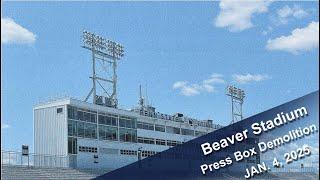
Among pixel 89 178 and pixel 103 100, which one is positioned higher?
pixel 103 100

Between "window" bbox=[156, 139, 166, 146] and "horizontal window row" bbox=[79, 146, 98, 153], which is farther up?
"window" bbox=[156, 139, 166, 146]

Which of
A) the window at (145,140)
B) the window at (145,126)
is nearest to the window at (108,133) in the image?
the window at (145,140)

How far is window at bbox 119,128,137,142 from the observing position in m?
54.7

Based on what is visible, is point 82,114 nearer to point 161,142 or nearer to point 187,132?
point 161,142

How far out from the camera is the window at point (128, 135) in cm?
5474

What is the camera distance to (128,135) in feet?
182

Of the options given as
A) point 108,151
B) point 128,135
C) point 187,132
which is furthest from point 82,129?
point 187,132

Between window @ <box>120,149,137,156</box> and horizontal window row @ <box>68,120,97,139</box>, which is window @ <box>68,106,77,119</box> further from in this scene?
window @ <box>120,149,137,156</box>

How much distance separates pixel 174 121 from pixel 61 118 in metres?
20.8

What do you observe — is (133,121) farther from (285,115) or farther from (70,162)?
(285,115)

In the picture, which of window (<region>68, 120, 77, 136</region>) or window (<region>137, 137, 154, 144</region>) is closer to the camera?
window (<region>68, 120, 77, 136</region>)

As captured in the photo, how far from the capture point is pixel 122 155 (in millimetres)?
54031

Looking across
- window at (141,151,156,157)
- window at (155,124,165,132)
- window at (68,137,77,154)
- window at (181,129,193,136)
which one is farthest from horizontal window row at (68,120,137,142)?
window at (181,129,193,136)

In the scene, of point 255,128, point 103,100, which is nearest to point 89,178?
point 103,100
